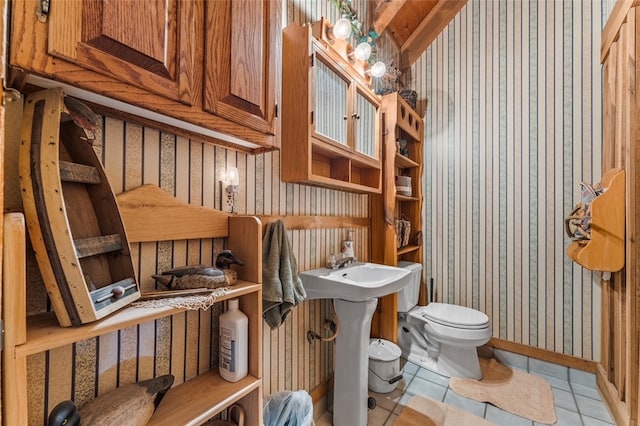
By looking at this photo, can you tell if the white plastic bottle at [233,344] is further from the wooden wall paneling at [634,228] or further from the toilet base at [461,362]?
the wooden wall paneling at [634,228]

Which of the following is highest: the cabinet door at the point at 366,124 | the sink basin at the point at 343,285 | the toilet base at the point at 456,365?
the cabinet door at the point at 366,124

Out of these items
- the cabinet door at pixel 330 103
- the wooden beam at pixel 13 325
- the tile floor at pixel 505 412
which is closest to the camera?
the wooden beam at pixel 13 325

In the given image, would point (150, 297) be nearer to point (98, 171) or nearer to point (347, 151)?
point (98, 171)

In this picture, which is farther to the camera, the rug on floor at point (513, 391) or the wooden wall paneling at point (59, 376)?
the rug on floor at point (513, 391)

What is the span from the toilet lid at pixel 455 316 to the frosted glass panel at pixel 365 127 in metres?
1.32

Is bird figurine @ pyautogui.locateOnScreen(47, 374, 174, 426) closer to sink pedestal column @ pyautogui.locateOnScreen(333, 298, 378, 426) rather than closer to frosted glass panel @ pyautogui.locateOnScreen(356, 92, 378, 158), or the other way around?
sink pedestal column @ pyautogui.locateOnScreen(333, 298, 378, 426)

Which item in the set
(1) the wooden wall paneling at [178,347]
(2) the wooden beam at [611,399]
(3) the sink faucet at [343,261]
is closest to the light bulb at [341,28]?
(3) the sink faucet at [343,261]

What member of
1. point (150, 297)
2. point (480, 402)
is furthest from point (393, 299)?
point (150, 297)

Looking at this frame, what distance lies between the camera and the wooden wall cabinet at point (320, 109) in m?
1.32

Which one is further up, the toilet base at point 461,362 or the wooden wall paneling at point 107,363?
the wooden wall paneling at point 107,363

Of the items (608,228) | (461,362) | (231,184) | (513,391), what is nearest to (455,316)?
(461,362)

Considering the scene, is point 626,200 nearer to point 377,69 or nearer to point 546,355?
point 546,355

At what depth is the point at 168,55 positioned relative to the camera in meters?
0.69

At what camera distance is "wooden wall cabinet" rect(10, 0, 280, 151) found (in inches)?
20.2
